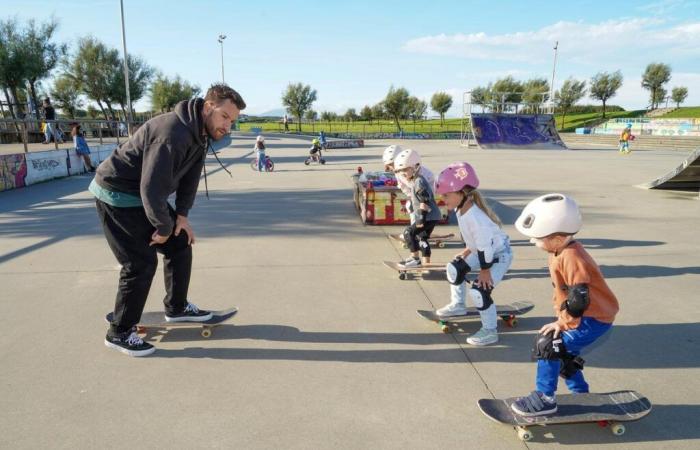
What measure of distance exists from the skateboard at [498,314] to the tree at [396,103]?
7635cm

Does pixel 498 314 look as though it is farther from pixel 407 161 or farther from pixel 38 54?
pixel 38 54

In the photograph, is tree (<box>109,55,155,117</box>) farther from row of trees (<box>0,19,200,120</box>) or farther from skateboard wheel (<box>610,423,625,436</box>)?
skateboard wheel (<box>610,423,625,436</box>)

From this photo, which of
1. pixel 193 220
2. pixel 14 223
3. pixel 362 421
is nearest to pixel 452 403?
pixel 362 421

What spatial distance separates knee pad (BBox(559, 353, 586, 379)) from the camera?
101 inches

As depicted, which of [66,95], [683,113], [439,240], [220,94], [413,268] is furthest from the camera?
[683,113]

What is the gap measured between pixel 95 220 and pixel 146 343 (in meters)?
6.21

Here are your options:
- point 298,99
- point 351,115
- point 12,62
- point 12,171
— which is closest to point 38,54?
point 12,62

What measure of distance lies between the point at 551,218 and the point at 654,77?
82606mm

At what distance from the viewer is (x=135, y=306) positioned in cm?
347

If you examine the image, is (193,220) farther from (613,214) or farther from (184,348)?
(613,214)

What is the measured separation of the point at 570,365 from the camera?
261cm

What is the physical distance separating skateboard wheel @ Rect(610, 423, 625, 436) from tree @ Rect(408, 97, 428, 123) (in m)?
81.0

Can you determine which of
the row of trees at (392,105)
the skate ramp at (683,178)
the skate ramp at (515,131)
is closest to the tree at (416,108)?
the row of trees at (392,105)

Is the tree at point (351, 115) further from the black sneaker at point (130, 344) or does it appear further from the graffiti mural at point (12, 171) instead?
the black sneaker at point (130, 344)
